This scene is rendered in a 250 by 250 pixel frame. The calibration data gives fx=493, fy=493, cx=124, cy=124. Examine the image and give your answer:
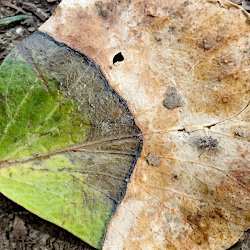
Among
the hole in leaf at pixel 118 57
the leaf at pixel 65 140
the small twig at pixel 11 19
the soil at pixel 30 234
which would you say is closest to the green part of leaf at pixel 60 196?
the leaf at pixel 65 140

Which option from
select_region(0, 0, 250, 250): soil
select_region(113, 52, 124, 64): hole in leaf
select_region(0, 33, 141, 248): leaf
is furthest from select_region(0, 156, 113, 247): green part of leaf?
select_region(113, 52, 124, 64): hole in leaf

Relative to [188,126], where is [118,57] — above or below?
above

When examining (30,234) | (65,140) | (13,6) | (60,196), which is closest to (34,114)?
(65,140)

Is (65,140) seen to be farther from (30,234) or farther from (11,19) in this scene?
(11,19)

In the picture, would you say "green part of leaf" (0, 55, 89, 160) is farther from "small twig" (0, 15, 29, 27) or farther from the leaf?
"small twig" (0, 15, 29, 27)

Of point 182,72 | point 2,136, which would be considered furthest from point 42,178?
point 182,72

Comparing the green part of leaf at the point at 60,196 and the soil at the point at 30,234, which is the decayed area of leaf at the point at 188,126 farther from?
the soil at the point at 30,234
